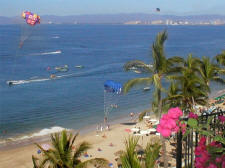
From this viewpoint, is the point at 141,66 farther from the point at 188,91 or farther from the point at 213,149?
the point at 213,149

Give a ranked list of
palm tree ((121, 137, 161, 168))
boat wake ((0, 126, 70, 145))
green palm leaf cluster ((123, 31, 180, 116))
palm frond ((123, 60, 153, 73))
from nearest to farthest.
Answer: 1. palm tree ((121, 137, 161, 168))
2. green palm leaf cluster ((123, 31, 180, 116))
3. palm frond ((123, 60, 153, 73))
4. boat wake ((0, 126, 70, 145))

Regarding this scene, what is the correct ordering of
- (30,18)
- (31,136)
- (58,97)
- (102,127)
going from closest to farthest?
(31,136) → (102,127) → (58,97) → (30,18)

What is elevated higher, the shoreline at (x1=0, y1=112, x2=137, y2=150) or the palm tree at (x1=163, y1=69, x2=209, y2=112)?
the palm tree at (x1=163, y1=69, x2=209, y2=112)

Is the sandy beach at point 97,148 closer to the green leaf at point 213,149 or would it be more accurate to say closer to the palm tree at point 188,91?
the palm tree at point 188,91

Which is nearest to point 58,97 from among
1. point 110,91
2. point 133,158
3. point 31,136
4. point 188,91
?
point 110,91

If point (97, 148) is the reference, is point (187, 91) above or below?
above

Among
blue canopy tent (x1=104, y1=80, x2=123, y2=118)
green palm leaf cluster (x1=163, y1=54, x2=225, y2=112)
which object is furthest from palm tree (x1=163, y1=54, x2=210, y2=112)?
blue canopy tent (x1=104, y1=80, x2=123, y2=118)

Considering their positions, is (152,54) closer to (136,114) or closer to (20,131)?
(20,131)

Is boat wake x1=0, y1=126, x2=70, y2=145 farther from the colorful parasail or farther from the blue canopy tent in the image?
the colorful parasail

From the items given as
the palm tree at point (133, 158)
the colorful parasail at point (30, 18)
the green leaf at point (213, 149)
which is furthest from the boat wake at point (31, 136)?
the colorful parasail at point (30, 18)

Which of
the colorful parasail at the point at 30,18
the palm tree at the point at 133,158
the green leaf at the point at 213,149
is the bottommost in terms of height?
the palm tree at the point at 133,158

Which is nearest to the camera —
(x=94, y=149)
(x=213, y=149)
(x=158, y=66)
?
(x=213, y=149)
